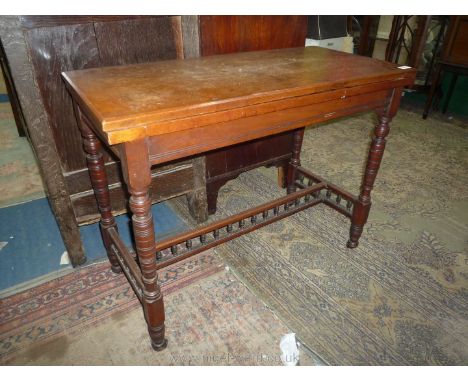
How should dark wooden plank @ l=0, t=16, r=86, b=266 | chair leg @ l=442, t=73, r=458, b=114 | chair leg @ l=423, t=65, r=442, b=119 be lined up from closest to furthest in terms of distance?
1. dark wooden plank @ l=0, t=16, r=86, b=266
2. chair leg @ l=423, t=65, r=442, b=119
3. chair leg @ l=442, t=73, r=458, b=114

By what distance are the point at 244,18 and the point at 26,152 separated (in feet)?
7.96

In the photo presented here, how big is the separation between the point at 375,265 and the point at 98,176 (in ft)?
5.05

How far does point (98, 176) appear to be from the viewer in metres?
1.59

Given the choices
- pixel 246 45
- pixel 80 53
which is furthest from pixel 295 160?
pixel 80 53

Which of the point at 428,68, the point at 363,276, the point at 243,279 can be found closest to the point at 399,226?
the point at 363,276

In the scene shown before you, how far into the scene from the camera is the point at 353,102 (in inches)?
57.9

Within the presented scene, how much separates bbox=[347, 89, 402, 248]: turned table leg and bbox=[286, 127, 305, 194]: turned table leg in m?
0.57

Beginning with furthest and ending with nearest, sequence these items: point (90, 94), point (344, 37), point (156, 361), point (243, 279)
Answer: point (344, 37), point (243, 279), point (156, 361), point (90, 94)

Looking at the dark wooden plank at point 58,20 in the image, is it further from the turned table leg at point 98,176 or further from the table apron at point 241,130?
the table apron at point 241,130

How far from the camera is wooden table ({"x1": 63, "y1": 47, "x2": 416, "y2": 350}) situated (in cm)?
102

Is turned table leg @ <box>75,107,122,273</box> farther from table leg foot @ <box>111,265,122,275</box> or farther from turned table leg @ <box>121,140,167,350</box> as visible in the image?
turned table leg @ <box>121,140,167,350</box>

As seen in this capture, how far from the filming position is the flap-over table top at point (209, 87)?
987mm

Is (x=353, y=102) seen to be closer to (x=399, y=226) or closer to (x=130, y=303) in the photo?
(x=399, y=226)

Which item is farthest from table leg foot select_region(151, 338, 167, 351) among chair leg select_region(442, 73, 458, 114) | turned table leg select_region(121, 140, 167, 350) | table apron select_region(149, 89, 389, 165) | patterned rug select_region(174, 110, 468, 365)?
chair leg select_region(442, 73, 458, 114)
